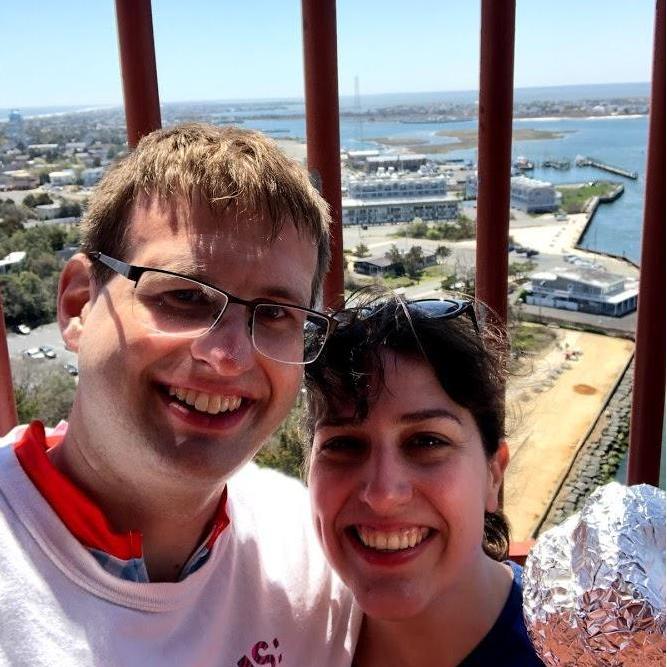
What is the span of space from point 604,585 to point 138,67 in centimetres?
84

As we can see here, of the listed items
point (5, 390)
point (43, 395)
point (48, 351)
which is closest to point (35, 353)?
point (48, 351)

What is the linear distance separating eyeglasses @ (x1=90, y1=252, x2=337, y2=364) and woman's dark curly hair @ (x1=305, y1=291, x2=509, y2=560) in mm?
98

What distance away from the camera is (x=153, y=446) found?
0.68m

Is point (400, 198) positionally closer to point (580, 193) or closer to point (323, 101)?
point (580, 193)

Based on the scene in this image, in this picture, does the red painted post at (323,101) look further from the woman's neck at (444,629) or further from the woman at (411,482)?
the woman's neck at (444,629)

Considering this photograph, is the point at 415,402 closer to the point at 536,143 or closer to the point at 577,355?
the point at 577,355

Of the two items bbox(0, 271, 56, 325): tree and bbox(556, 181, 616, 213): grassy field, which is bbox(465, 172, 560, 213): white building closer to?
bbox(556, 181, 616, 213): grassy field

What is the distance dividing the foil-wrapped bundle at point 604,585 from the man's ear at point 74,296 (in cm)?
49

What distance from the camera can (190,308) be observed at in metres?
0.68

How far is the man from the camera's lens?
64 centimetres

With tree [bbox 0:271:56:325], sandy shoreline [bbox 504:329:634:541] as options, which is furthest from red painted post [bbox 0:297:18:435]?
sandy shoreline [bbox 504:329:634:541]

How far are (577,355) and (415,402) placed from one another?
49.3 ft

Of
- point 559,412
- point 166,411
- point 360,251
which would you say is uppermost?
point 166,411

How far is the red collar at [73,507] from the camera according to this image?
67 centimetres
